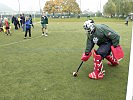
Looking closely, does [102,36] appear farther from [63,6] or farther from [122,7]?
[63,6]

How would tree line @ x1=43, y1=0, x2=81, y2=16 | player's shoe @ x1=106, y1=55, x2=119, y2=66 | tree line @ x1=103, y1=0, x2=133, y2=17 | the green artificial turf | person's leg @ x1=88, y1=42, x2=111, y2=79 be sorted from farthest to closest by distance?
tree line @ x1=43, y1=0, x2=81, y2=16 → tree line @ x1=103, y1=0, x2=133, y2=17 → player's shoe @ x1=106, y1=55, x2=119, y2=66 → person's leg @ x1=88, y1=42, x2=111, y2=79 → the green artificial turf

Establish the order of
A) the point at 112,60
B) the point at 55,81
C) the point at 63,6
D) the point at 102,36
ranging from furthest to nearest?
the point at 63,6 < the point at 112,60 < the point at 102,36 < the point at 55,81

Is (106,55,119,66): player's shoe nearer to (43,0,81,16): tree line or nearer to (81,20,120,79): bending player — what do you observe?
(81,20,120,79): bending player

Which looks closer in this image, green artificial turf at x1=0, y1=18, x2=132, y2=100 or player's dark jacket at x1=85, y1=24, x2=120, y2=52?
green artificial turf at x1=0, y1=18, x2=132, y2=100

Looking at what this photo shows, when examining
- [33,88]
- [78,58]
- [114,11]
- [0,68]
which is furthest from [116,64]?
[114,11]

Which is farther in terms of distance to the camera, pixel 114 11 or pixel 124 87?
pixel 114 11

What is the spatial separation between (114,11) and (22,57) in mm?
57066

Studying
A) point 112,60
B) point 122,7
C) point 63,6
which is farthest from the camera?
point 63,6

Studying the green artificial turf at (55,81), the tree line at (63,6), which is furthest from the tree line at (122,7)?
the green artificial turf at (55,81)

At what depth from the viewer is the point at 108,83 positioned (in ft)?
21.1

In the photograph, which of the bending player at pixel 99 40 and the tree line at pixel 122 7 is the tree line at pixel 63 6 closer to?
the tree line at pixel 122 7

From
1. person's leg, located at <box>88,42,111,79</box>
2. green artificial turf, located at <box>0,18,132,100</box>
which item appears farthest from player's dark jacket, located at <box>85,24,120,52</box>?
green artificial turf, located at <box>0,18,132,100</box>

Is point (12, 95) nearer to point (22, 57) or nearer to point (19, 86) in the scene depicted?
point (19, 86)

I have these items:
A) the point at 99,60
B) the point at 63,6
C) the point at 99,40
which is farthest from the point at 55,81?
the point at 63,6
